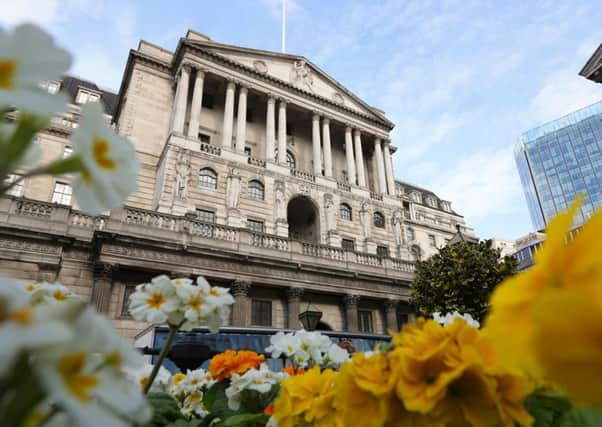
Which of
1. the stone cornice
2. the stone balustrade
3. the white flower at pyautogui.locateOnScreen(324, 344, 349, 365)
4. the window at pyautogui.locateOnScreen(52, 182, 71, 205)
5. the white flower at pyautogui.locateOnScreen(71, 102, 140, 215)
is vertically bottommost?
the white flower at pyautogui.locateOnScreen(324, 344, 349, 365)

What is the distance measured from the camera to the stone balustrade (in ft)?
49.7

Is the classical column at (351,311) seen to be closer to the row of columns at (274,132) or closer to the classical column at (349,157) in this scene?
the row of columns at (274,132)

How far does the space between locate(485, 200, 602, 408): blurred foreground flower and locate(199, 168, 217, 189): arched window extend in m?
22.3

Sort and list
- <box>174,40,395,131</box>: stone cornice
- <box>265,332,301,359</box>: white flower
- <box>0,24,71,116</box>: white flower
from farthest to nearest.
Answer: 1. <box>174,40,395,131</box>: stone cornice
2. <box>265,332,301,359</box>: white flower
3. <box>0,24,71,116</box>: white flower

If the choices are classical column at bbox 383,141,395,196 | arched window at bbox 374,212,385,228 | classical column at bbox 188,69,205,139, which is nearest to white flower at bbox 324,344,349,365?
classical column at bbox 188,69,205,139

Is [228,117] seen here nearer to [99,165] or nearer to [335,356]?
[335,356]

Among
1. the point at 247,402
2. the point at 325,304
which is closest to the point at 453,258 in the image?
the point at 325,304

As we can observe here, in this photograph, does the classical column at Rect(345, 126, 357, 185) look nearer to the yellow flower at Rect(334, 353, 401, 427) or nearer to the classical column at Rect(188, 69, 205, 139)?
the classical column at Rect(188, 69, 205, 139)

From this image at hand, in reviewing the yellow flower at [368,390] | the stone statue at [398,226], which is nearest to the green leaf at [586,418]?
the yellow flower at [368,390]

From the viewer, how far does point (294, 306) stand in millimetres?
18594

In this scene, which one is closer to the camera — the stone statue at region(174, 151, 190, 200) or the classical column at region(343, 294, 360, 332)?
the classical column at region(343, 294, 360, 332)

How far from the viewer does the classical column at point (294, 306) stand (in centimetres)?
1830

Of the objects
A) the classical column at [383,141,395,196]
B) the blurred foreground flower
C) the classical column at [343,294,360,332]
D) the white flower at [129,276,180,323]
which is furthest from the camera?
the classical column at [383,141,395,196]

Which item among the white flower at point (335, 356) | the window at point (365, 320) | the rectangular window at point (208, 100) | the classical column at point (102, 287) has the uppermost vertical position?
the rectangular window at point (208, 100)
